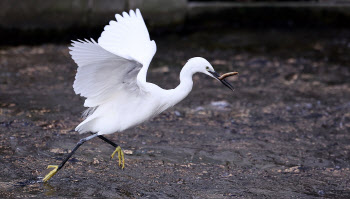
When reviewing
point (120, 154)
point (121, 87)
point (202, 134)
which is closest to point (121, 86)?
point (121, 87)

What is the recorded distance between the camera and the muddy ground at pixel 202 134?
457 centimetres

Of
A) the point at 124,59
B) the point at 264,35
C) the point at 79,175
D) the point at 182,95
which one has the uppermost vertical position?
the point at 124,59

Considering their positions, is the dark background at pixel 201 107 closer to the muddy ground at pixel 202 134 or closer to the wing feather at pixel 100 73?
the muddy ground at pixel 202 134

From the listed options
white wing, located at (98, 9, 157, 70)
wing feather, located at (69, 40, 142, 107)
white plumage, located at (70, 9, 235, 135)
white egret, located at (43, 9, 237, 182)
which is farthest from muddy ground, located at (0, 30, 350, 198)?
white wing, located at (98, 9, 157, 70)

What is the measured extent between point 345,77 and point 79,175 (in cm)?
557

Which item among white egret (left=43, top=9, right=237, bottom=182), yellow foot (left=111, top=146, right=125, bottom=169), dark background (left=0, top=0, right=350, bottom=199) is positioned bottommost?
dark background (left=0, top=0, right=350, bottom=199)

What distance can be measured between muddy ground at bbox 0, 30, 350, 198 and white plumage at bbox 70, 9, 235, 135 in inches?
20.1

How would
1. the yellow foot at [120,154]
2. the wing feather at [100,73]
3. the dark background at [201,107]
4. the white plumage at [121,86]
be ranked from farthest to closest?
the yellow foot at [120,154] < the dark background at [201,107] < the white plumage at [121,86] < the wing feather at [100,73]

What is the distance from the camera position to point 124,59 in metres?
4.11

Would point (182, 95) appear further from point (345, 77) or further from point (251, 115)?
point (345, 77)

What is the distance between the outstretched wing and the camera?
409cm

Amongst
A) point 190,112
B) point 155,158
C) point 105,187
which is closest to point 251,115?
point 190,112

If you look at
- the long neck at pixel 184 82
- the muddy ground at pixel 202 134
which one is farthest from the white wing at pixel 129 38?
the muddy ground at pixel 202 134

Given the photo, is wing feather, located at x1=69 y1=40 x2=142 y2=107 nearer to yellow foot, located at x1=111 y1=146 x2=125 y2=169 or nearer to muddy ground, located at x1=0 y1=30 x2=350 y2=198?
yellow foot, located at x1=111 y1=146 x2=125 y2=169
